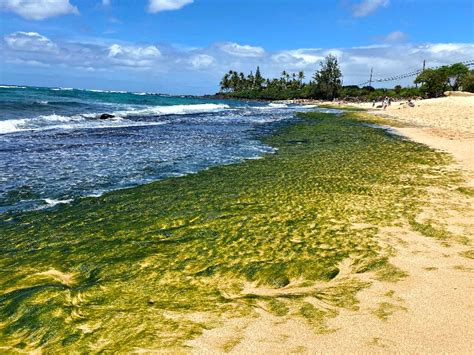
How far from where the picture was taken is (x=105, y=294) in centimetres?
568

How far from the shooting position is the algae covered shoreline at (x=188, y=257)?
5016mm

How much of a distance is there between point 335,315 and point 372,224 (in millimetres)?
3897

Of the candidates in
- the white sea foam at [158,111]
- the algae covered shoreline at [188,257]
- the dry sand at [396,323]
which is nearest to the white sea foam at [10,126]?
the white sea foam at [158,111]

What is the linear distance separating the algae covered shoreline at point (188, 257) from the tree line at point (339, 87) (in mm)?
98237

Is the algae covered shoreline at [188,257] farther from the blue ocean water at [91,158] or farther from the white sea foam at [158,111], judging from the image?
the white sea foam at [158,111]

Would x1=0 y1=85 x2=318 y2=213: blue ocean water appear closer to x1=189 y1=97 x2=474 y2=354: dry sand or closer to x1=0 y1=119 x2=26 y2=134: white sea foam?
x1=0 y1=119 x2=26 y2=134: white sea foam

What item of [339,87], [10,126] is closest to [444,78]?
[339,87]

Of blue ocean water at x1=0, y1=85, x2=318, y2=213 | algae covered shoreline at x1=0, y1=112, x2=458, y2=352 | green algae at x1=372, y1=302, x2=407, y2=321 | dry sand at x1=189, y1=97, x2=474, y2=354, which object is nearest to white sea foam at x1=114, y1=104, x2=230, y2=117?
blue ocean water at x1=0, y1=85, x2=318, y2=213

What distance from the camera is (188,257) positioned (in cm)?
695

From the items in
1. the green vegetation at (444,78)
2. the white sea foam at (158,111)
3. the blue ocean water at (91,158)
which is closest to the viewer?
the blue ocean water at (91,158)

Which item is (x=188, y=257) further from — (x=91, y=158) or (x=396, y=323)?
(x=91, y=158)

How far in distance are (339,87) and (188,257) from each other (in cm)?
14636

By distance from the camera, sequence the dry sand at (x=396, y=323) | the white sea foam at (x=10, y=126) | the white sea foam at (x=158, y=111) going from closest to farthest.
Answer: the dry sand at (x=396, y=323) < the white sea foam at (x=10, y=126) < the white sea foam at (x=158, y=111)

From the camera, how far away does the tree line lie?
96250 mm
